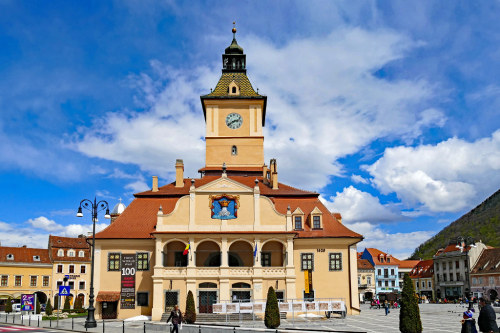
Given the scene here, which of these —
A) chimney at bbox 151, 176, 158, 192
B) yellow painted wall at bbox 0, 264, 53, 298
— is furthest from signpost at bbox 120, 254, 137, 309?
yellow painted wall at bbox 0, 264, 53, 298

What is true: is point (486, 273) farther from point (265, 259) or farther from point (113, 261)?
point (113, 261)

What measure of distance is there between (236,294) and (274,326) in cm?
1444

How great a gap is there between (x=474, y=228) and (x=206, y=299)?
14535cm

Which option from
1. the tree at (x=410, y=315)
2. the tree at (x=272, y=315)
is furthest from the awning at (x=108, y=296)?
the tree at (x=410, y=315)

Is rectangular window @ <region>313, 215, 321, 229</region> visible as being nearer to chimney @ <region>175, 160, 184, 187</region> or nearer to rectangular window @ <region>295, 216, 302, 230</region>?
rectangular window @ <region>295, 216, 302, 230</region>

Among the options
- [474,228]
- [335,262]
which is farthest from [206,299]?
[474,228]

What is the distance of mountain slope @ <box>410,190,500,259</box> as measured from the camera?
15100 cm

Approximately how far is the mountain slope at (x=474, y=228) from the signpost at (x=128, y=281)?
124370 mm

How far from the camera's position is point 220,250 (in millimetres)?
41562

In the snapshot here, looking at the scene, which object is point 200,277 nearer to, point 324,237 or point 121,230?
point 121,230

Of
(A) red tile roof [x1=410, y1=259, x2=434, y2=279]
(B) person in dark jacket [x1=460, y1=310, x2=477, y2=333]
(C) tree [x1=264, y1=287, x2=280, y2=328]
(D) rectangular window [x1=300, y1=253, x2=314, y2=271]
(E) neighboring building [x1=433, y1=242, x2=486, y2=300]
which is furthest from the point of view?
(A) red tile roof [x1=410, y1=259, x2=434, y2=279]

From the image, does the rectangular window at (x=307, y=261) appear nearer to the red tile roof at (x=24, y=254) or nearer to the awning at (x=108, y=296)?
the awning at (x=108, y=296)

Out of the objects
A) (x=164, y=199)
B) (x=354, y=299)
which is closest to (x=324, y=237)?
(x=354, y=299)

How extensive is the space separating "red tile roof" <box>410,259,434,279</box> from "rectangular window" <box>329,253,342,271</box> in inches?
2589
